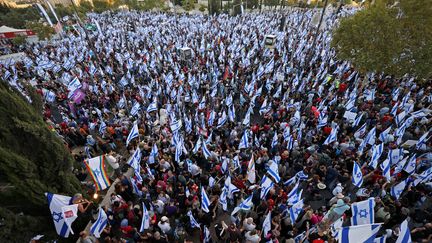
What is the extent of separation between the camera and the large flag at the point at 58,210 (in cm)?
658

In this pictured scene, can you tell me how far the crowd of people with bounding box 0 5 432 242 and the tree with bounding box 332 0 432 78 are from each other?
1.62m

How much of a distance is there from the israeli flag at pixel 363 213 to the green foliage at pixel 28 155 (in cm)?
831

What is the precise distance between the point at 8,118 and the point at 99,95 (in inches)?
440

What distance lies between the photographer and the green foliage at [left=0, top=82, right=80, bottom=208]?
628cm

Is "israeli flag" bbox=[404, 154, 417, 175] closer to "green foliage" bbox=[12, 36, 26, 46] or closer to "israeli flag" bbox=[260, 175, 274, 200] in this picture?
"israeli flag" bbox=[260, 175, 274, 200]

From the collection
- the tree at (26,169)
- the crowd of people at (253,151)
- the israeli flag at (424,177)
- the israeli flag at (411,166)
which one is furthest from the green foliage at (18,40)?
the israeli flag at (424,177)

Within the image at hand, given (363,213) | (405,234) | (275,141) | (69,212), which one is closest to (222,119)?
(275,141)

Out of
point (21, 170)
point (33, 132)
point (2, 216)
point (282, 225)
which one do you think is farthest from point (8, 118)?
point (282, 225)

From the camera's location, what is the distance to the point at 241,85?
18359 millimetres

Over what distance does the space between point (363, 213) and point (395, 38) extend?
44.9ft

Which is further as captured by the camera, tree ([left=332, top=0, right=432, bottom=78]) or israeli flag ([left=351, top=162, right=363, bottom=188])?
tree ([left=332, top=0, right=432, bottom=78])

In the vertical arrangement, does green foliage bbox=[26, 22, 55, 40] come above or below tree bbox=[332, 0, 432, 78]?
below

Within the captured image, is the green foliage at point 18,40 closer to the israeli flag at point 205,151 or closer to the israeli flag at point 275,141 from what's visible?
the israeli flag at point 205,151

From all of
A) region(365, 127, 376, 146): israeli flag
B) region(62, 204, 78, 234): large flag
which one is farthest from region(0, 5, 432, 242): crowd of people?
region(62, 204, 78, 234): large flag
